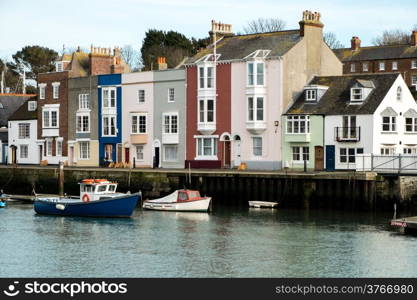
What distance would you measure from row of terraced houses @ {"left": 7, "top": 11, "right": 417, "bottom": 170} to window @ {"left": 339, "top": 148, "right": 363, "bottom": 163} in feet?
0.22

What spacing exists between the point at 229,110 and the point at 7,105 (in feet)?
98.4

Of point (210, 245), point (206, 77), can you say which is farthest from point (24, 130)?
point (210, 245)

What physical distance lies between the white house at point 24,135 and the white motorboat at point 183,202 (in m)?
25.0

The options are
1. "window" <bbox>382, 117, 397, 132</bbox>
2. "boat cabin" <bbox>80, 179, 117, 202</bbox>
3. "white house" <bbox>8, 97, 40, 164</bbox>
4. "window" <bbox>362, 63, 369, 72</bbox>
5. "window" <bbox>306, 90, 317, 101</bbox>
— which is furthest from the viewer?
"window" <bbox>362, 63, 369, 72</bbox>

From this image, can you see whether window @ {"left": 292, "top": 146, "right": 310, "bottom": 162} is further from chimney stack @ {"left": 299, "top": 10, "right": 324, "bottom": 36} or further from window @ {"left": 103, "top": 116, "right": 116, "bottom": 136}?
window @ {"left": 103, "top": 116, "right": 116, "bottom": 136}

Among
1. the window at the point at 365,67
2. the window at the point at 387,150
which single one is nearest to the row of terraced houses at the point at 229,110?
the window at the point at 387,150

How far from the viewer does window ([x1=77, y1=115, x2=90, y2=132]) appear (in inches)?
2825

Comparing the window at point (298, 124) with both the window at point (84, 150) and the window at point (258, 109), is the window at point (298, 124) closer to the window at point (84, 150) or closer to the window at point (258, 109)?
the window at point (258, 109)

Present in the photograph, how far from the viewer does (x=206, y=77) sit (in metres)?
63.8

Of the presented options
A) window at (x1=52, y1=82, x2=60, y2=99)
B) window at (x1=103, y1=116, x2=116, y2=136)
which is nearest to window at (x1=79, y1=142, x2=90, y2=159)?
window at (x1=103, y1=116, x2=116, y2=136)

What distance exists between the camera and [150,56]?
10594 cm

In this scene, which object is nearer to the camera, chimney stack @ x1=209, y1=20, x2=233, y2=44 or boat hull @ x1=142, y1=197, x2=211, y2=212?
boat hull @ x1=142, y1=197, x2=211, y2=212

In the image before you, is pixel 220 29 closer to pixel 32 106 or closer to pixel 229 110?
pixel 229 110

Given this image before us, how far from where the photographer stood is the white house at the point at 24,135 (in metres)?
76.4
